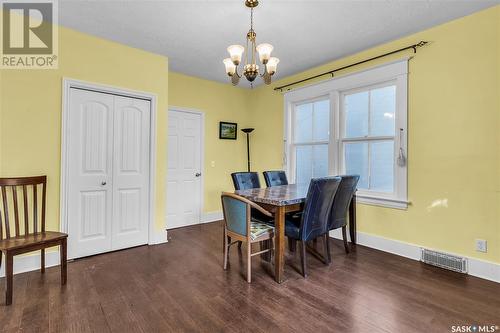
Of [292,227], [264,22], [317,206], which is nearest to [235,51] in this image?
[264,22]

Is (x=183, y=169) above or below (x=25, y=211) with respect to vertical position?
above

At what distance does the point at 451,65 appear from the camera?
107 inches

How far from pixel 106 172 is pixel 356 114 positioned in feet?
11.2

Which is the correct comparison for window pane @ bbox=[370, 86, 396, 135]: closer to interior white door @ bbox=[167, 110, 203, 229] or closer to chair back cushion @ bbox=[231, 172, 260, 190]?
chair back cushion @ bbox=[231, 172, 260, 190]

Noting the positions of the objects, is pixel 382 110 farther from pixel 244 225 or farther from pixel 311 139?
pixel 244 225

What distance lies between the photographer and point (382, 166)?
3.35 m

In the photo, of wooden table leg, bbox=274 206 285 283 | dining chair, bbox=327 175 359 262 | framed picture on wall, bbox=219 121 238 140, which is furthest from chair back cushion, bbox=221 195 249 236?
framed picture on wall, bbox=219 121 238 140

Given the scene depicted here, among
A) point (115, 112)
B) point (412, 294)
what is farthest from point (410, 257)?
point (115, 112)

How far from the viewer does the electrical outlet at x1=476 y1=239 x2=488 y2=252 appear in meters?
2.51

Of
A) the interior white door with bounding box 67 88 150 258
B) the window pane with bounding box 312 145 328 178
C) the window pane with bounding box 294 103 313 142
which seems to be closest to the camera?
the interior white door with bounding box 67 88 150 258

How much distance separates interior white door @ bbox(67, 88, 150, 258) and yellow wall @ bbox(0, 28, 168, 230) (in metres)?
0.16

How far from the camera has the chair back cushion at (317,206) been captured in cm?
237

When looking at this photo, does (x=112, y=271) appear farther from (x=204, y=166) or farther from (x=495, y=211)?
(x=495, y=211)

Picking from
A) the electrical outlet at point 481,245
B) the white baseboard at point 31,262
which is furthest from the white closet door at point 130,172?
the electrical outlet at point 481,245
